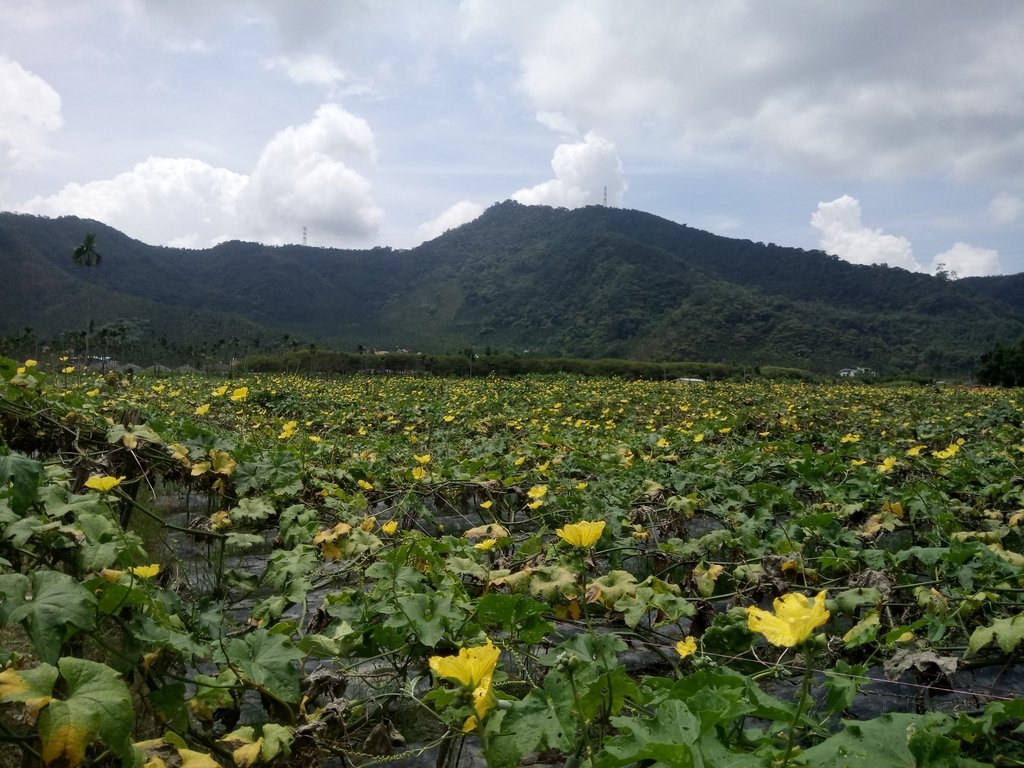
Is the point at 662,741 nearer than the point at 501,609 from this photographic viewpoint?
Yes

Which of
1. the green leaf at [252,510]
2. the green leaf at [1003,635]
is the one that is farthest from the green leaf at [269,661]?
the green leaf at [1003,635]

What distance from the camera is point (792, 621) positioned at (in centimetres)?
106

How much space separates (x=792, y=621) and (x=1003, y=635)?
1.29 metres

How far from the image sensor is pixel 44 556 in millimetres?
1784

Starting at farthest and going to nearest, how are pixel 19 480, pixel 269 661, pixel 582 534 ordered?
pixel 19 480 < pixel 269 661 < pixel 582 534

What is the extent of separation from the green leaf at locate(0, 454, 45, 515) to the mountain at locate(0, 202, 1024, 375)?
41.4 meters

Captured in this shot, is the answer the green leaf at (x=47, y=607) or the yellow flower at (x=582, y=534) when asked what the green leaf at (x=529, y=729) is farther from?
the green leaf at (x=47, y=607)

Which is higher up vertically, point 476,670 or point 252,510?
point 476,670

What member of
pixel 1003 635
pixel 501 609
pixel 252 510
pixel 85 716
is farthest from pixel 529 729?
pixel 252 510

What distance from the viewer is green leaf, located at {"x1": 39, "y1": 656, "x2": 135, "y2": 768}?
41.4 inches

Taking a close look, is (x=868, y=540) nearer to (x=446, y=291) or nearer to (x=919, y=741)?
(x=919, y=741)

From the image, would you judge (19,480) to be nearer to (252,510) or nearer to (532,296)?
Answer: (252,510)

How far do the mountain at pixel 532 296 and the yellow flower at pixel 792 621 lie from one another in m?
43.1

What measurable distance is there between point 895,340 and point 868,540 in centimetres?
7737
